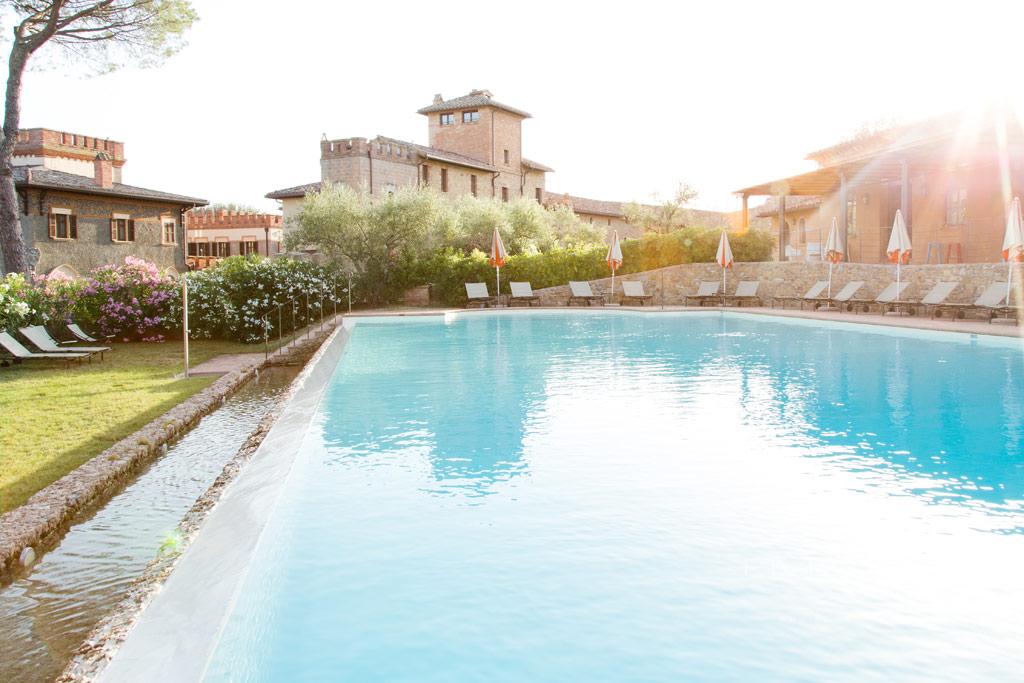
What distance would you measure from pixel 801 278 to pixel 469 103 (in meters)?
23.9

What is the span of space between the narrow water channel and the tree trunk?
12985 mm

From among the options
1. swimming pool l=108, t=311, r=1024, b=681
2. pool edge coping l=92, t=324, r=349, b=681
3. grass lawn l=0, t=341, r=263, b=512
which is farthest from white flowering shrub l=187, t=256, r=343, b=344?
pool edge coping l=92, t=324, r=349, b=681

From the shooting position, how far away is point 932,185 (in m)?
20.5

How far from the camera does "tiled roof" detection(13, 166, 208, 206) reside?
24.4m

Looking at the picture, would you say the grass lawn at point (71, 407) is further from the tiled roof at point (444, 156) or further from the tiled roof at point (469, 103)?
the tiled roof at point (469, 103)

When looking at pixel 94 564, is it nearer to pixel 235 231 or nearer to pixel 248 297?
pixel 248 297

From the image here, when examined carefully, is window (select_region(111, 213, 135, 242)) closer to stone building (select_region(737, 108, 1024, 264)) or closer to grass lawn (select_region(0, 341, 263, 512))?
grass lawn (select_region(0, 341, 263, 512))

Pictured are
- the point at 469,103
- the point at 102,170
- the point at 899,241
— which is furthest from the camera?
the point at 469,103

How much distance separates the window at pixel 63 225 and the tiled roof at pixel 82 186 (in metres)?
0.80

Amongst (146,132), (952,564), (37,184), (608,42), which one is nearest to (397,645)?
(952,564)

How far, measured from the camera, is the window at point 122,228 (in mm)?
27531

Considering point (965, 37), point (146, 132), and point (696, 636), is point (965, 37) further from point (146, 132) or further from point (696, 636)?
point (146, 132)

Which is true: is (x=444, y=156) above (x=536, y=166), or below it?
below

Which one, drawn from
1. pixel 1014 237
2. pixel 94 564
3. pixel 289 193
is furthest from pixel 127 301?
pixel 289 193
